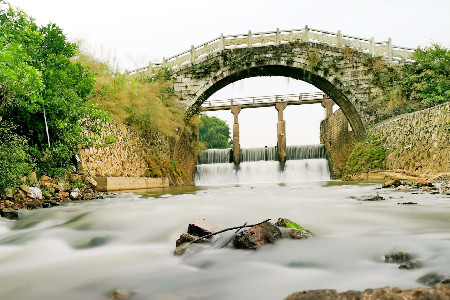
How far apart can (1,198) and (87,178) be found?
11.3ft

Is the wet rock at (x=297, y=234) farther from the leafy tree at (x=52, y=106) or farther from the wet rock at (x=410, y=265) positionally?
the leafy tree at (x=52, y=106)

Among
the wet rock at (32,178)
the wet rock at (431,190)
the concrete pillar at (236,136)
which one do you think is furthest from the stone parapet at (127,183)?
the concrete pillar at (236,136)

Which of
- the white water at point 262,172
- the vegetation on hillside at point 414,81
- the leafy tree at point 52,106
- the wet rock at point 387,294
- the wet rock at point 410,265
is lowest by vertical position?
the white water at point 262,172

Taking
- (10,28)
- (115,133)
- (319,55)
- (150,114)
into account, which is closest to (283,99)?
(319,55)

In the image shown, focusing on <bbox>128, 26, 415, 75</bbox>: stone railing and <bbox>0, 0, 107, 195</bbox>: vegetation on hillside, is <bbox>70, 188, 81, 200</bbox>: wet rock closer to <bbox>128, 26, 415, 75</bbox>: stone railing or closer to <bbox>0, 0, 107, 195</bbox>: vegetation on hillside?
<bbox>0, 0, 107, 195</bbox>: vegetation on hillside

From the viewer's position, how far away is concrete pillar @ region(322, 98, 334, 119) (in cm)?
2757

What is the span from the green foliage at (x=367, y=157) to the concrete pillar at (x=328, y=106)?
9969 mm

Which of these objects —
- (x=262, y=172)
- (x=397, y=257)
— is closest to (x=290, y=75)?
(x=262, y=172)

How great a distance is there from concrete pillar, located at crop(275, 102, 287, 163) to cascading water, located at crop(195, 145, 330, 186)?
0.60m

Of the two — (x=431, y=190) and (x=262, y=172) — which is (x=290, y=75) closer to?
(x=262, y=172)

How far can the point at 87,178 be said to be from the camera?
918cm

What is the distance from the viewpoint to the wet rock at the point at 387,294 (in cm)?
121

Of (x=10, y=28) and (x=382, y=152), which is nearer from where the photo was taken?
(x=10, y=28)

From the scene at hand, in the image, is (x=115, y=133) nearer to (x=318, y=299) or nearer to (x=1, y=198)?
(x=1, y=198)
